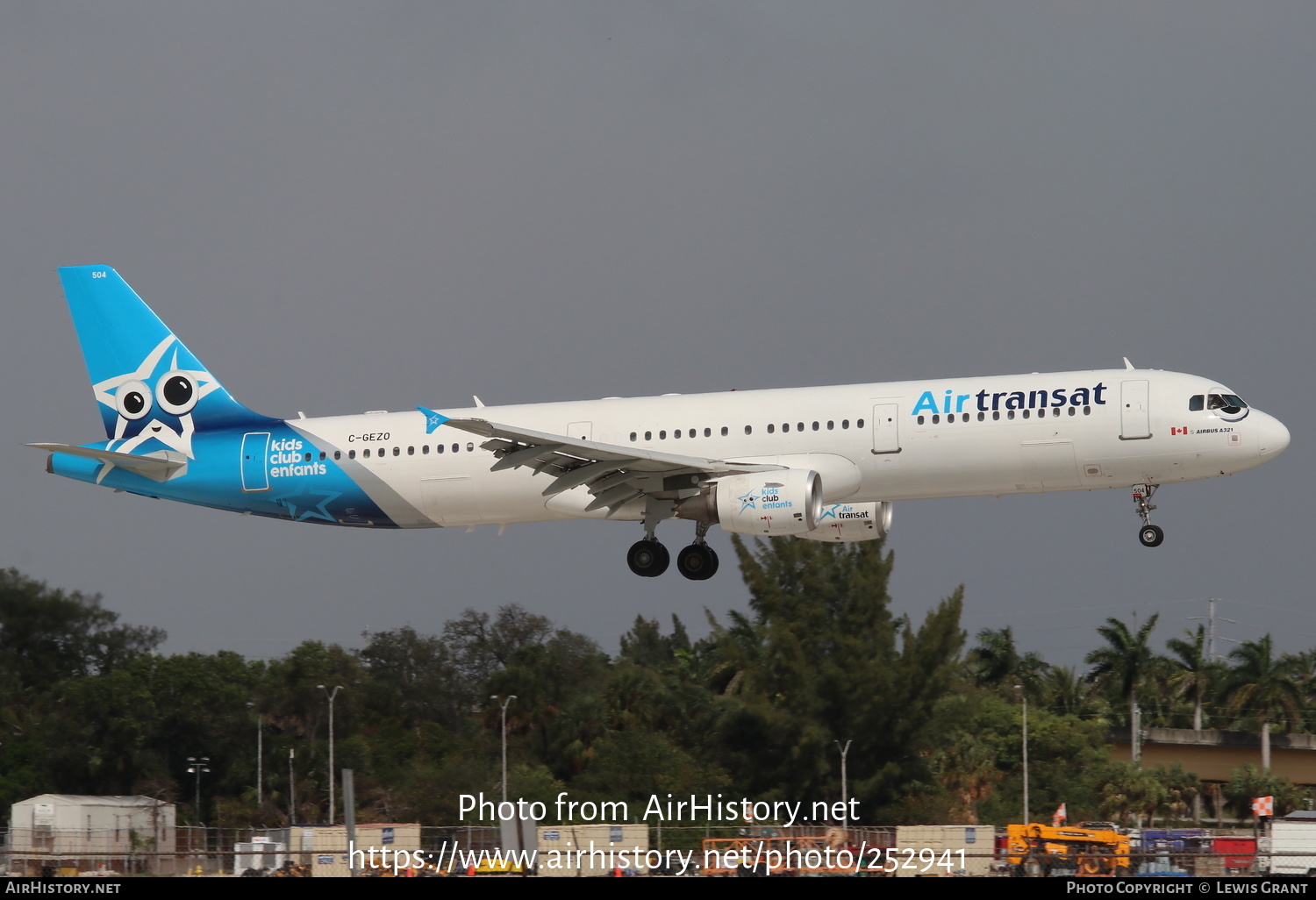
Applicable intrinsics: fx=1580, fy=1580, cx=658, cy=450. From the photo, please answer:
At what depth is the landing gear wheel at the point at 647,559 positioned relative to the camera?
38.6 metres

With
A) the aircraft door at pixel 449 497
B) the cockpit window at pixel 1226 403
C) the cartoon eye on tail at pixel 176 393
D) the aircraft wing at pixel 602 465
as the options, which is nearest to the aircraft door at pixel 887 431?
the aircraft wing at pixel 602 465

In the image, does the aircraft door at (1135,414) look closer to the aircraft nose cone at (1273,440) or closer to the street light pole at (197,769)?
the aircraft nose cone at (1273,440)

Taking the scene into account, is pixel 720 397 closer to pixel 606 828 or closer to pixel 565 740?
pixel 606 828

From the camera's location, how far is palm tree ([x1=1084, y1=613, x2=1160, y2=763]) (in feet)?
337

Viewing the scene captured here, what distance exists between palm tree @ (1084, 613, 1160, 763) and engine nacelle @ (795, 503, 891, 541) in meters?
68.1

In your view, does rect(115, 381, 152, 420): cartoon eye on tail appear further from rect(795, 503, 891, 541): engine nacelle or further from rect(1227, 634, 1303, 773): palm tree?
rect(1227, 634, 1303, 773): palm tree

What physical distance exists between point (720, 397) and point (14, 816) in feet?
152

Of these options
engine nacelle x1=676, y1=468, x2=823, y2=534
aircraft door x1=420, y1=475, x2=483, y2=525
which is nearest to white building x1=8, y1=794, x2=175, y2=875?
aircraft door x1=420, y1=475, x2=483, y2=525

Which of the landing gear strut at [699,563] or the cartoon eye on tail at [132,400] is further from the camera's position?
the cartoon eye on tail at [132,400]

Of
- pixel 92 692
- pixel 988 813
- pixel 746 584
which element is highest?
pixel 746 584

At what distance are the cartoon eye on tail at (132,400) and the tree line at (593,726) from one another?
29.8 m

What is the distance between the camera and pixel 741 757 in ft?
244

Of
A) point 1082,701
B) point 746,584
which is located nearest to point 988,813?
point 746,584

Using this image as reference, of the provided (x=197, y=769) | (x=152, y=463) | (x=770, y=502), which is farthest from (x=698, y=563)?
(x=197, y=769)
